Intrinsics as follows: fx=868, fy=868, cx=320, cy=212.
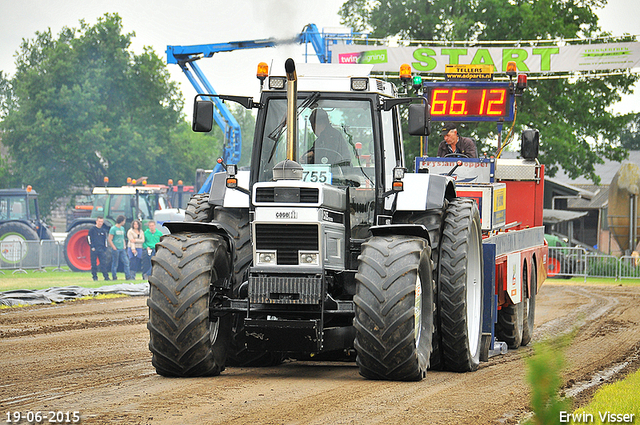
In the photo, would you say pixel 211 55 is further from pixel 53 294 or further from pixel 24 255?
pixel 53 294

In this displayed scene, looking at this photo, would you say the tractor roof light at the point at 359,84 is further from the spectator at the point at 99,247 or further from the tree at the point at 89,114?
the tree at the point at 89,114

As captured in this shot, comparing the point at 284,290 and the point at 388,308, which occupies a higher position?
the point at 284,290

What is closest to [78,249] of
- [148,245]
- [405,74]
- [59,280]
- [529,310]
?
[59,280]

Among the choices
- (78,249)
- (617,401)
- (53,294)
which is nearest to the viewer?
(617,401)

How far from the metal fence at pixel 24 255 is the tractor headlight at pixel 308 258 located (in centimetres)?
1955

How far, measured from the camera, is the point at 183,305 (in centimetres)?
712

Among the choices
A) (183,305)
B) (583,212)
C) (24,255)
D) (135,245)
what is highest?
(183,305)

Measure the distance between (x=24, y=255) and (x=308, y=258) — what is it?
66.1ft

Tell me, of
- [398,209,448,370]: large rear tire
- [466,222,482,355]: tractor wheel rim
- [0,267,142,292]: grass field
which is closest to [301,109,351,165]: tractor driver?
[398,209,448,370]: large rear tire

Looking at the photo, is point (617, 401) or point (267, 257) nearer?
point (617, 401)

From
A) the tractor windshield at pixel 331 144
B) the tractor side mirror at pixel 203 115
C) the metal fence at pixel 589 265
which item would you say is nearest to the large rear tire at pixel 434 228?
the tractor windshield at pixel 331 144

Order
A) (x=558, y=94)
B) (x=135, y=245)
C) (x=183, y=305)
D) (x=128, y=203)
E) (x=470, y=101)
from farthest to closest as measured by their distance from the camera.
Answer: (x=558, y=94), (x=128, y=203), (x=135, y=245), (x=470, y=101), (x=183, y=305)

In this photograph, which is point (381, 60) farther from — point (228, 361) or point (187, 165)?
point (187, 165)

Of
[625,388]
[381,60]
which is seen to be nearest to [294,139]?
[625,388]
